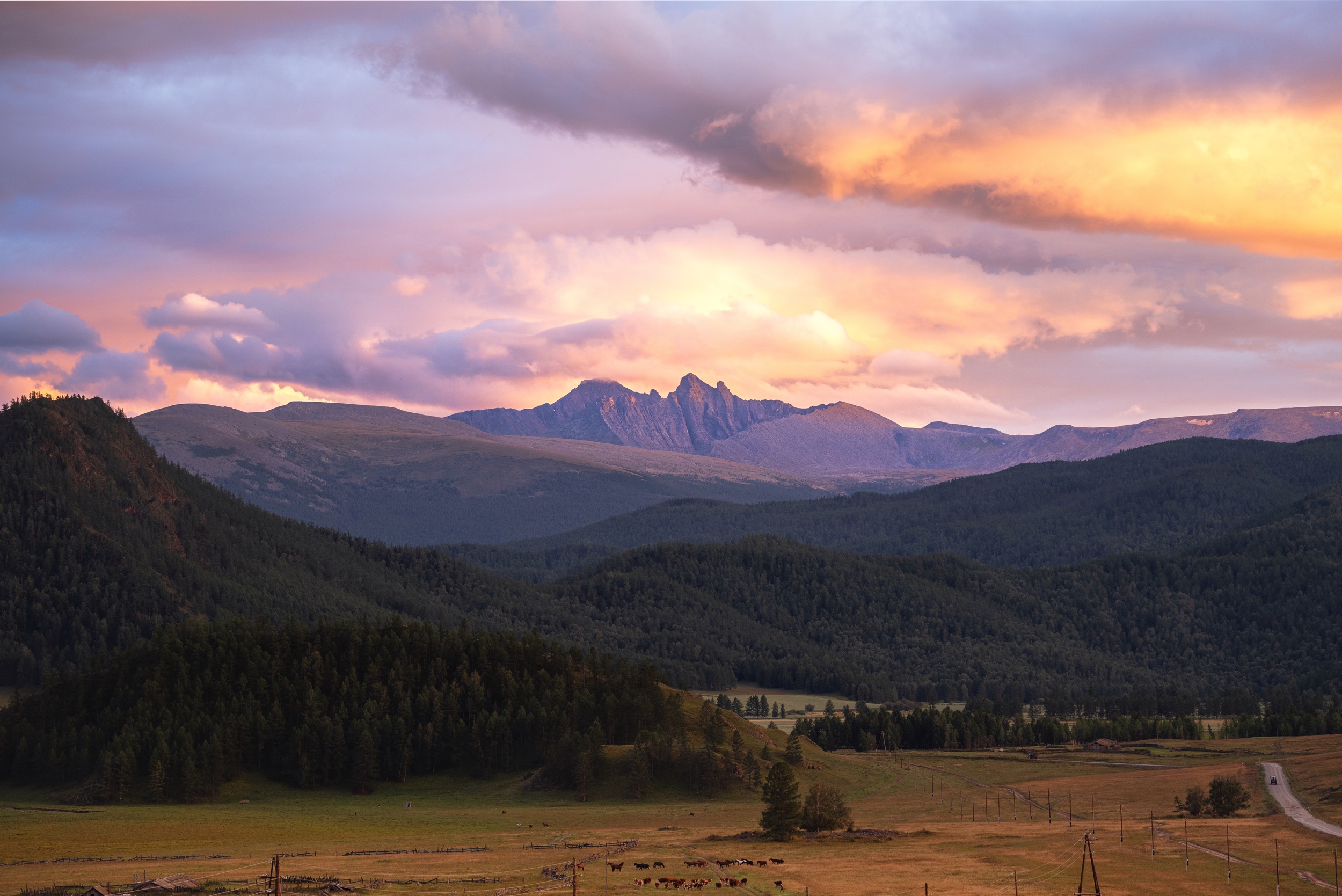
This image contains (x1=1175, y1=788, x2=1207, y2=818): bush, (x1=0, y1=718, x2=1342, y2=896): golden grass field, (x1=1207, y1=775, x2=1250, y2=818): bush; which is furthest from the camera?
(x1=1175, y1=788, x2=1207, y2=818): bush

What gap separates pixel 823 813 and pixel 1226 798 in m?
48.9

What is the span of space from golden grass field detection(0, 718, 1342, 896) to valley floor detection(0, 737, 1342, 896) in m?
0.39

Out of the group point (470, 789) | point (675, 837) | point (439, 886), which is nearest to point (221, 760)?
point (470, 789)

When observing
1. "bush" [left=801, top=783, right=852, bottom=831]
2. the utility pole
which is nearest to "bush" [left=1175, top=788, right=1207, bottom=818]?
the utility pole

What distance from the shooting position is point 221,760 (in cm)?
18350

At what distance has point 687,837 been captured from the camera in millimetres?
138875

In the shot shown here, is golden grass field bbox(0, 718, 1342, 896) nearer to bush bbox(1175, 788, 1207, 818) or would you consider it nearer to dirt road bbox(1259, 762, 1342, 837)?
dirt road bbox(1259, 762, 1342, 837)

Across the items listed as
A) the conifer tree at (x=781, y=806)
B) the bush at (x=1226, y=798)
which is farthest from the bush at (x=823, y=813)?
the bush at (x=1226, y=798)

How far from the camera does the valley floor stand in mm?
107938

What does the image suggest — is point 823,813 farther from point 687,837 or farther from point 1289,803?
point 1289,803

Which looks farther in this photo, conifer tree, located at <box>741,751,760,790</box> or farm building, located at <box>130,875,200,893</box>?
conifer tree, located at <box>741,751,760,790</box>

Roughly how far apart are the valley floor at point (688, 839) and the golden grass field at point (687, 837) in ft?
1.29

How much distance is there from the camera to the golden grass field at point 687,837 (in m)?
108

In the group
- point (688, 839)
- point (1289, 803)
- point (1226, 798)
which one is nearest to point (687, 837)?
point (688, 839)
